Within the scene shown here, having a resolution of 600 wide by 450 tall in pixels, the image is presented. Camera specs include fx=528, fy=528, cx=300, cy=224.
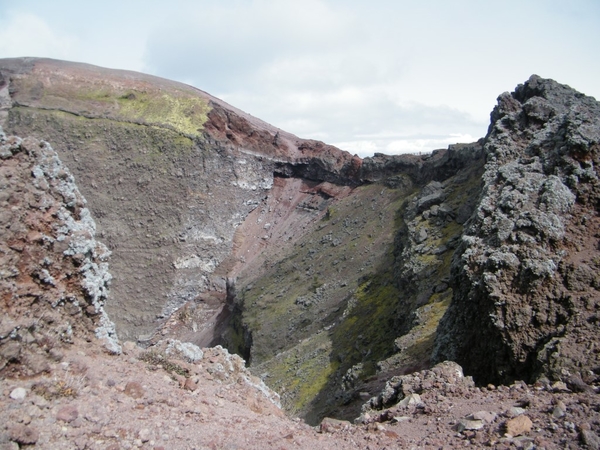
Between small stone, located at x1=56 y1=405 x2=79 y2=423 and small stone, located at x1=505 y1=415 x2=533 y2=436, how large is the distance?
19.2 feet

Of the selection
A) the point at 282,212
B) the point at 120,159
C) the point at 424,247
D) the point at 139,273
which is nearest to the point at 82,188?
the point at 120,159

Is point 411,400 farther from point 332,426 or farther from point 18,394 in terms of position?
point 18,394

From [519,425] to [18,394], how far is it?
6.76m

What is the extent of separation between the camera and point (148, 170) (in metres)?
50.2

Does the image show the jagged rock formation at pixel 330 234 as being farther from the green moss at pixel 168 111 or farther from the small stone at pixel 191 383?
the small stone at pixel 191 383

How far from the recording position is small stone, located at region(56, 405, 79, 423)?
691 centimetres

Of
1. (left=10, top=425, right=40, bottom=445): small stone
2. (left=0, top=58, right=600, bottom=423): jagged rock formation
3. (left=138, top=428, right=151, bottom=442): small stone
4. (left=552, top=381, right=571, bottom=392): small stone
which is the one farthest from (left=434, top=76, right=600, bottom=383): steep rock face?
(left=10, top=425, right=40, bottom=445): small stone

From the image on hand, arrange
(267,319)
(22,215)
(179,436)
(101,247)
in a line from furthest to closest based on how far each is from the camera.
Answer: (267,319), (101,247), (22,215), (179,436)

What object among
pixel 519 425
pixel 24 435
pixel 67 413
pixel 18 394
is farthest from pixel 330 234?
pixel 24 435

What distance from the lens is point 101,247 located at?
10.3 m

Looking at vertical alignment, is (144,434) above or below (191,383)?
below

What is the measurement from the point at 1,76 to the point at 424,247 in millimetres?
45215

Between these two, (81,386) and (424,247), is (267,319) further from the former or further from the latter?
(81,386)

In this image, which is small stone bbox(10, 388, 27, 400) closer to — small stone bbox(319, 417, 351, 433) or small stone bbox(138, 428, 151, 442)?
small stone bbox(138, 428, 151, 442)
